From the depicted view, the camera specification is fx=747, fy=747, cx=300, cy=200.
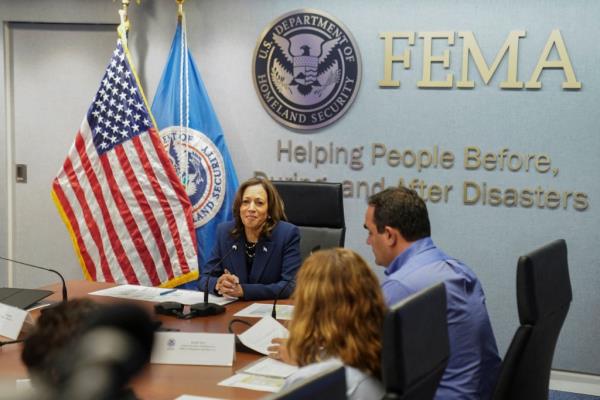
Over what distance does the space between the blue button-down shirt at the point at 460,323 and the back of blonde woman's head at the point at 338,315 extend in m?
0.45

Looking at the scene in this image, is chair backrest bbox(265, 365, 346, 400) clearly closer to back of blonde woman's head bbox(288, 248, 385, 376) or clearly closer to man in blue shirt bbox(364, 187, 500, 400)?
back of blonde woman's head bbox(288, 248, 385, 376)

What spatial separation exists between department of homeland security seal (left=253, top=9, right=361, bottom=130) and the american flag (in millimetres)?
790

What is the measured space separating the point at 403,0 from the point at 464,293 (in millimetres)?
2584

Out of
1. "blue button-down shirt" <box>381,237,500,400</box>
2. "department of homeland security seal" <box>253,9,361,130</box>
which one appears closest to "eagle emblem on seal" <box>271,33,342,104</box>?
"department of homeland security seal" <box>253,9,361,130</box>

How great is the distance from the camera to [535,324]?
197 centimetres

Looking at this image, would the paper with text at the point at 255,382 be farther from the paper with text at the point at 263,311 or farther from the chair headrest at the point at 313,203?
the chair headrest at the point at 313,203


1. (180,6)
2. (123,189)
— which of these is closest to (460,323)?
(123,189)

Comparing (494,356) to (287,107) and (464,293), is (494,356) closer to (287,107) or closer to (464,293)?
(464,293)

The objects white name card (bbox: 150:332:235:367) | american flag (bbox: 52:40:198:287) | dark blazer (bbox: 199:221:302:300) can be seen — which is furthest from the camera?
american flag (bbox: 52:40:198:287)

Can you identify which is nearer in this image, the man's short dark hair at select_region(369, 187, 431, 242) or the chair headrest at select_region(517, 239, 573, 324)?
the chair headrest at select_region(517, 239, 573, 324)

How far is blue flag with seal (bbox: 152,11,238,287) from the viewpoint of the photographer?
474 centimetres

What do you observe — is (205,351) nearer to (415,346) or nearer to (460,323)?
(460,323)

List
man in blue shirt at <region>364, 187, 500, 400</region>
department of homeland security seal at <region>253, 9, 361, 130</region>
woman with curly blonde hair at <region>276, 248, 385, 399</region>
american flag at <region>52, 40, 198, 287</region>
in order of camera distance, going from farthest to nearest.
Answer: american flag at <region>52, 40, 198, 287</region> < department of homeland security seal at <region>253, 9, 361, 130</region> < man in blue shirt at <region>364, 187, 500, 400</region> < woman with curly blonde hair at <region>276, 248, 385, 399</region>

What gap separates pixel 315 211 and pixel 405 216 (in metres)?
1.26
